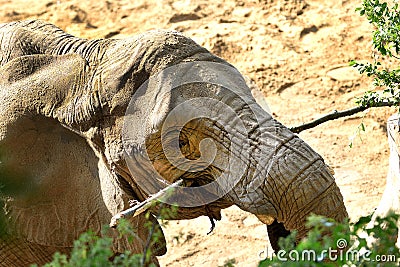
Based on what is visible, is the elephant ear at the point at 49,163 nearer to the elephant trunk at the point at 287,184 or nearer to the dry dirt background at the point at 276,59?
the elephant trunk at the point at 287,184

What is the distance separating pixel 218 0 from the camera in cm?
872

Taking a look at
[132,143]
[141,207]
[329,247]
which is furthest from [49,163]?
[329,247]

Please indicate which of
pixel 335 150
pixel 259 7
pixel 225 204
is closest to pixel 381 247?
pixel 225 204

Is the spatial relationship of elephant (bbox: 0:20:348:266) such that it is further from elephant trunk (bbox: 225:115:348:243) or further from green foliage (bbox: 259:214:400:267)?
green foliage (bbox: 259:214:400:267)

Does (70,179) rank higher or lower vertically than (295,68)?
higher

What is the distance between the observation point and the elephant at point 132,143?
3727 mm

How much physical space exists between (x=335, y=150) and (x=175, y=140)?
334cm

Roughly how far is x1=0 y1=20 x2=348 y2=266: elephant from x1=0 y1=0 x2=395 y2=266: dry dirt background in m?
1.91

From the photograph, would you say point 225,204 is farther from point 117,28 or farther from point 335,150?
point 117,28

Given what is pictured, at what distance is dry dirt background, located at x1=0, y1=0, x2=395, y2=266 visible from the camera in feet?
21.1

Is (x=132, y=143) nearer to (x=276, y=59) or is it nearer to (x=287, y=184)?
(x=287, y=184)

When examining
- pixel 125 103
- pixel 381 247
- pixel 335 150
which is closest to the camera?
pixel 381 247

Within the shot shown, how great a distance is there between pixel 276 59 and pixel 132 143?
13.6ft

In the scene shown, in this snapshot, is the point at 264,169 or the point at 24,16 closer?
the point at 264,169
